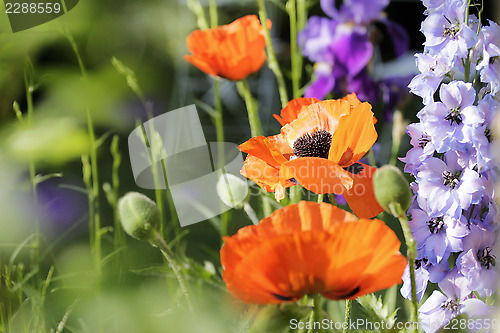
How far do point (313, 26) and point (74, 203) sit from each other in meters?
0.57

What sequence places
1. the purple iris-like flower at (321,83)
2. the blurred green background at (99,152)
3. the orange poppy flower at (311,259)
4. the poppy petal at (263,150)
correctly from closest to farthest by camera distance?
the orange poppy flower at (311,259), the poppy petal at (263,150), the blurred green background at (99,152), the purple iris-like flower at (321,83)

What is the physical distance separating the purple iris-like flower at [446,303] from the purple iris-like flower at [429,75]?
0.12 metres

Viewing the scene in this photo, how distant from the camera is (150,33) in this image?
149 centimetres

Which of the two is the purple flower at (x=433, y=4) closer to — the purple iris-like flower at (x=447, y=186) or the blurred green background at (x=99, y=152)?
the purple iris-like flower at (x=447, y=186)

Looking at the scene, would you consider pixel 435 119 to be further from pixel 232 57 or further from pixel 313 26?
pixel 313 26

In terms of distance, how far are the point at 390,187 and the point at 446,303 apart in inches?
6.6

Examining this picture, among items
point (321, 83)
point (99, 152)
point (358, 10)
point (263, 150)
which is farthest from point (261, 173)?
point (99, 152)

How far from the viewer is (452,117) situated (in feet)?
1.34

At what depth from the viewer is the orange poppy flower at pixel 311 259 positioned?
282 millimetres

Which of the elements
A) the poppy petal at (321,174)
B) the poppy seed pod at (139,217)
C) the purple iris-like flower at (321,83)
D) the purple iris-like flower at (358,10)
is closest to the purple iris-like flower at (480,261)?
the poppy petal at (321,174)

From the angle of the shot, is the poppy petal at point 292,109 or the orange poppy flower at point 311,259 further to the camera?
the poppy petal at point 292,109

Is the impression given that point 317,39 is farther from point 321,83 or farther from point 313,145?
point 313,145

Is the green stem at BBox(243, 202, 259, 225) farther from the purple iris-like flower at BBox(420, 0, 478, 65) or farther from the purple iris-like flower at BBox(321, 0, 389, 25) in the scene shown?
the purple iris-like flower at BBox(321, 0, 389, 25)

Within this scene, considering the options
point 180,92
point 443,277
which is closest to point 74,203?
point 180,92
